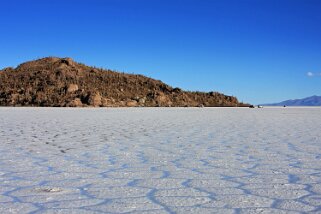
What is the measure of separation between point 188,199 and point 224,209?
0.96ft

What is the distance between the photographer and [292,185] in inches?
118

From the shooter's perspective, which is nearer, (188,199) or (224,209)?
(224,209)

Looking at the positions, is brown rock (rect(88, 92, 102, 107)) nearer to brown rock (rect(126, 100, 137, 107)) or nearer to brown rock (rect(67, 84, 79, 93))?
brown rock (rect(126, 100, 137, 107))

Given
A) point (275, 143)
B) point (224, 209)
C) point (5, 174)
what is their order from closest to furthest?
point (224, 209), point (5, 174), point (275, 143)

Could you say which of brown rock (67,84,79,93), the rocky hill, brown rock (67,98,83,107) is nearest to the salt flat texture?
brown rock (67,98,83,107)

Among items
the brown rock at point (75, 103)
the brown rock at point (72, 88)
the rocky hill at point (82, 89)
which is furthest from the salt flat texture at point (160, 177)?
the brown rock at point (72, 88)

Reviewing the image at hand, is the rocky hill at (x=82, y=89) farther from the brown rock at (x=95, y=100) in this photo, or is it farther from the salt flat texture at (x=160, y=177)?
the salt flat texture at (x=160, y=177)

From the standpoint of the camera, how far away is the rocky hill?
32.8 metres

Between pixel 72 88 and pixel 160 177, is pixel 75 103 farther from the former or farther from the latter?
pixel 160 177

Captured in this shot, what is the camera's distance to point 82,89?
33.7 metres

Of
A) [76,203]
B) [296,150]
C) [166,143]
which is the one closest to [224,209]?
[76,203]

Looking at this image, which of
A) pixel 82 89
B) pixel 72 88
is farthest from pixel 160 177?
pixel 72 88

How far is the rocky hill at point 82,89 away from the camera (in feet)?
107

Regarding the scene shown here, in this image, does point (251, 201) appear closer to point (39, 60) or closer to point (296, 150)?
point (296, 150)
